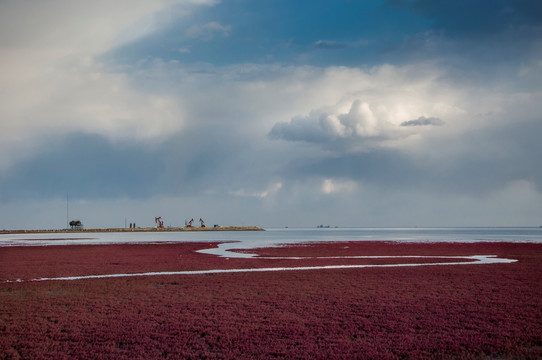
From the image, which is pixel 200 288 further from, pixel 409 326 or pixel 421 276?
pixel 421 276

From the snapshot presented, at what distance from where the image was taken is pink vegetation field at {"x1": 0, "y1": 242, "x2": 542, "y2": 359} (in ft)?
38.3

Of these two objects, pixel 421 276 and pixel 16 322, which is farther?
pixel 421 276

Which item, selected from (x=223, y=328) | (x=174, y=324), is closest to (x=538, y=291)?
(x=223, y=328)

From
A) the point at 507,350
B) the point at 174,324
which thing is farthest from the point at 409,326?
the point at 174,324

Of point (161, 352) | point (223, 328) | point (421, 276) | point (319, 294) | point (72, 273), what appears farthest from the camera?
point (72, 273)

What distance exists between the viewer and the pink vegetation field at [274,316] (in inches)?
460

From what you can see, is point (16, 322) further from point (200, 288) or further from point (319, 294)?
point (319, 294)

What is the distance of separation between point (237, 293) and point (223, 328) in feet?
19.5

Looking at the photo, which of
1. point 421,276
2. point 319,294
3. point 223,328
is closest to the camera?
point 223,328

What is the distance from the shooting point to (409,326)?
546 inches

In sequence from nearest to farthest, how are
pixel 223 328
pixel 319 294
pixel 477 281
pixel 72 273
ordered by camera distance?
pixel 223 328
pixel 319 294
pixel 477 281
pixel 72 273

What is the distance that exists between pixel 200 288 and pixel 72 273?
10855 mm

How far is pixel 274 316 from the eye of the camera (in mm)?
15305

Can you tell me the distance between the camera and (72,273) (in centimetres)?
2750
